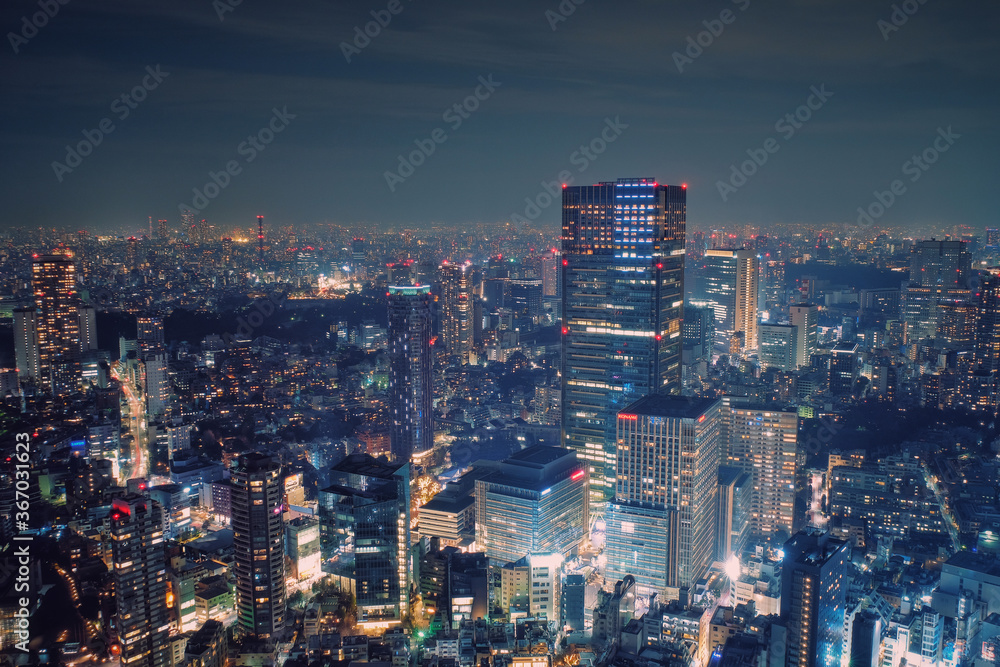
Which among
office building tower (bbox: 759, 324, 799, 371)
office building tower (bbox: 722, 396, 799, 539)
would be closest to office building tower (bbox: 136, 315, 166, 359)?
office building tower (bbox: 722, 396, 799, 539)

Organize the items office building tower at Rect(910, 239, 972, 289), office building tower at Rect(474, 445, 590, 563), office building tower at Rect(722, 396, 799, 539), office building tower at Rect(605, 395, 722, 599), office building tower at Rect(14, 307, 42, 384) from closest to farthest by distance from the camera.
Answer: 1. office building tower at Rect(605, 395, 722, 599)
2. office building tower at Rect(474, 445, 590, 563)
3. office building tower at Rect(722, 396, 799, 539)
4. office building tower at Rect(14, 307, 42, 384)
5. office building tower at Rect(910, 239, 972, 289)

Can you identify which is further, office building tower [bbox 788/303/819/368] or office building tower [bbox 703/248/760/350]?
office building tower [bbox 703/248/760/350]

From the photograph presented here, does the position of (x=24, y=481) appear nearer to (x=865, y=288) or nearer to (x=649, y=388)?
(x=649, y=388)

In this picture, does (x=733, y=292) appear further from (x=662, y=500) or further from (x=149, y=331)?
(x=149, y=331)

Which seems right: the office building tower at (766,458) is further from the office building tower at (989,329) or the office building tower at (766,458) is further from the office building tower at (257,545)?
the office building tower at (257,545)

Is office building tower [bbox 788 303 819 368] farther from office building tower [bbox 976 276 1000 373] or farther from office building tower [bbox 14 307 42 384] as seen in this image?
office building tower [bbox 14 307 42 384]

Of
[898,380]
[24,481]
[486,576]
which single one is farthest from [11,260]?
[898,380]

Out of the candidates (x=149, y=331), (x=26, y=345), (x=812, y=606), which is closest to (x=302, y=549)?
(x=812, y=606)
